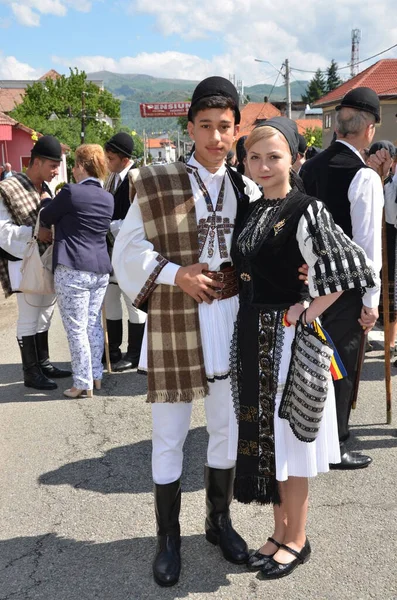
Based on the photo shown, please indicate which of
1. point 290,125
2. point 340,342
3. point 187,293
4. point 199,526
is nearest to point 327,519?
point 199,526

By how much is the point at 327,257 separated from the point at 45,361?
3.88 m

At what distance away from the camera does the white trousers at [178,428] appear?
8.81 ft

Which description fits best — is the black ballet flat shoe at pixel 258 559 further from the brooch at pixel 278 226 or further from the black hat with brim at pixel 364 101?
the black hat with brim at pixel 364 101

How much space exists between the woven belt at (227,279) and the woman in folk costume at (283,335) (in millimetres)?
78

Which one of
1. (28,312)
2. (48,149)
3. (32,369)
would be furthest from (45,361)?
(48,149)

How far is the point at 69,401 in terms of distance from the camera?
4.99 meters

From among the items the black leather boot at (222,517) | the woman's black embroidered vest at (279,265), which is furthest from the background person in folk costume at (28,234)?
the woman's black embroidered vest at (279,265)

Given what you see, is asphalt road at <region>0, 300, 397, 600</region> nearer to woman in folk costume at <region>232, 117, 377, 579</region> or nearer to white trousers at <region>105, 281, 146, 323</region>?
woman in folk costume at <region>232, 117, 377, 579</region>

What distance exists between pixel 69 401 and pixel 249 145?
3.18 m

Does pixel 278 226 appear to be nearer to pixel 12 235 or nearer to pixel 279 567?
pixel 279 567

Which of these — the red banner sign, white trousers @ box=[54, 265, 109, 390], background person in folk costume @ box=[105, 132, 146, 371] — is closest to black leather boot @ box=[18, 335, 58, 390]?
white trousers @ box=[54, 265, 109, 390]

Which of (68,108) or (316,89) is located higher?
(316,89)

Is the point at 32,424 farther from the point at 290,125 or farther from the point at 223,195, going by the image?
the point at 290,125

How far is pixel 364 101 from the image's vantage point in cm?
344
